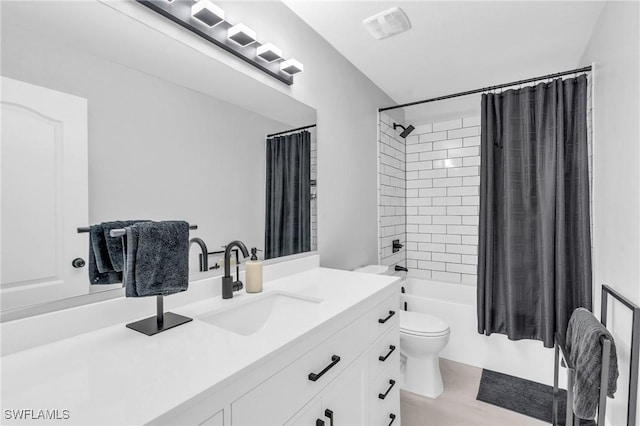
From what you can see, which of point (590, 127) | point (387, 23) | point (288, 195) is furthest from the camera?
point (590, 127)

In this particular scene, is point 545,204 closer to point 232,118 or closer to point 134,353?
point 232,118

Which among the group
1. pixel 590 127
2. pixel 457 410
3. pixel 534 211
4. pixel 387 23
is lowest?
pixel 457 410

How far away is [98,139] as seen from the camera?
935 millimetres

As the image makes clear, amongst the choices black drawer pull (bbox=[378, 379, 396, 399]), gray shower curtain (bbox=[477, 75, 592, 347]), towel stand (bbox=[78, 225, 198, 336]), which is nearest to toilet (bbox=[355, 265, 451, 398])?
gray shower curtain (bbox=[477, 75, 592, 347])

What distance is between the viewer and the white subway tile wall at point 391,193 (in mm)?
2928

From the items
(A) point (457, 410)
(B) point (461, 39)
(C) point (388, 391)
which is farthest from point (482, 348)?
(B) point (461, 39)

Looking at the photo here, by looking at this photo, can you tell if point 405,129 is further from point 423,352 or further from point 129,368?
point 129,368

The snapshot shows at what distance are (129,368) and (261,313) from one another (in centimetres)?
60

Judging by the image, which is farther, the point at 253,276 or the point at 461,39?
the point at 461,39

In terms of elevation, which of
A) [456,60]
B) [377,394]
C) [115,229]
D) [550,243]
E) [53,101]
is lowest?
[377,394]

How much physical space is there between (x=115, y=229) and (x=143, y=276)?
0.16 metres

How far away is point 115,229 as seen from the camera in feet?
2.81

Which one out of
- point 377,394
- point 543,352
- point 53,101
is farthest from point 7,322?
point 543,352

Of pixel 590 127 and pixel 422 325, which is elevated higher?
pixel 590 127
